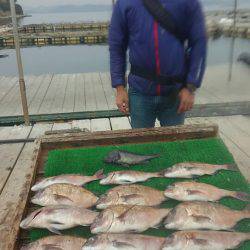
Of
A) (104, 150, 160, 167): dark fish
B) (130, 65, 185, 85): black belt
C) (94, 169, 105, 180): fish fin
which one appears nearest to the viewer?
(94, 169, 105, 180): fish fin

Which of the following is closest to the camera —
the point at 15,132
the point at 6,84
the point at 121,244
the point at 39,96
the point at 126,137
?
the point at 121,244

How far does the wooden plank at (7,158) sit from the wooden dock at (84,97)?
5.19 ft

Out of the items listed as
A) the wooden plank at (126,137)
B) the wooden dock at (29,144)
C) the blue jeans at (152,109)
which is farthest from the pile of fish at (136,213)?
the blue jeans at (152,109)

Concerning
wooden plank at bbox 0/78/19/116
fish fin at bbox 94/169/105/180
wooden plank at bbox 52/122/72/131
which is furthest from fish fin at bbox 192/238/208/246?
wooden plank at bbox 0/78/19/116

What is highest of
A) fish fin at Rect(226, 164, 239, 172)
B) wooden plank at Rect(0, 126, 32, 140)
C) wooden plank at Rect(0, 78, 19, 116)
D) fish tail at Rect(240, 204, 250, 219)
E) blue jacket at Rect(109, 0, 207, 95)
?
blue jacket at Rect(109, 0, 207, 95)

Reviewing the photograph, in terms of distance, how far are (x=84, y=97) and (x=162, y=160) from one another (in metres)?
6.12

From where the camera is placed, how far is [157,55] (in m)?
3.50

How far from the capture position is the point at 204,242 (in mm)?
2158

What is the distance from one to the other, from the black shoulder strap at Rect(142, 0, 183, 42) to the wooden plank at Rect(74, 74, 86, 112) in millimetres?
4999

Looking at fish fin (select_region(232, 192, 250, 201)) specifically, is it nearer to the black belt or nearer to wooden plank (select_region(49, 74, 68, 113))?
the black belt

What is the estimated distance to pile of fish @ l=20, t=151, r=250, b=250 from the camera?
2.18 m

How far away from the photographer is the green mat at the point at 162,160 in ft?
9.68

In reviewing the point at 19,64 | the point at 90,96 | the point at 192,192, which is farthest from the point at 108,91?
the point at 192,192

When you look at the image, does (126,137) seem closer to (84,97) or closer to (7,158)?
(7,158)
